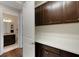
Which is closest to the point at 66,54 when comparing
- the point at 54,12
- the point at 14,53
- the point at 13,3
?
the point at 54,12

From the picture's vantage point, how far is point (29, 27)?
1.91 m

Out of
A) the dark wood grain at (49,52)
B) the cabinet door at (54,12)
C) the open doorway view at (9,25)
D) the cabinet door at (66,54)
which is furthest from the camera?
the open doorway view at (9,25)

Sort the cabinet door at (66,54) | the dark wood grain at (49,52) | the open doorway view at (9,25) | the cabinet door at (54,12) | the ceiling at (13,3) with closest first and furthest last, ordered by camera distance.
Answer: the cabinet door at (66,54) → the dark wood grain at (49,52) → the cabinet door at (54,12) → the ceiling at (13,3) → the open doorway view at (9,25)

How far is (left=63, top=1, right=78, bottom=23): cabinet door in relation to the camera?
138cm

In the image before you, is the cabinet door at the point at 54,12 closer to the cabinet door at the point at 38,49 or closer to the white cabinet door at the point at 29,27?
the white cabinet door at the point at 29,27

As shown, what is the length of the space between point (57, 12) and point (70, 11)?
31 cm

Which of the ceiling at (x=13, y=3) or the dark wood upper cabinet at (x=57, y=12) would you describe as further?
the ceiling at (x=13, y=3)

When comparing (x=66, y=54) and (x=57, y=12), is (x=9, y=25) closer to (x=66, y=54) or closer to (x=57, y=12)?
(x=57, y=12)

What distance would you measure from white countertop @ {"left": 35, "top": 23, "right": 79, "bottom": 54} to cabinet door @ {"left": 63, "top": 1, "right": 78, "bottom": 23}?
0.48 ft

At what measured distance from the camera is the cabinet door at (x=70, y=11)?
A: 1379 millimetres

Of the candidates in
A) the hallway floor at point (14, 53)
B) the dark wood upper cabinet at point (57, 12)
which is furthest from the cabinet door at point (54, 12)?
the hallway floor at point (14, 53)

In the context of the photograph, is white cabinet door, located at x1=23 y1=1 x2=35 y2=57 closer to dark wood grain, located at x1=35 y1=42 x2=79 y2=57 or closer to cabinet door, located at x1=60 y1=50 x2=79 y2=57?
dark wood grain, located at x1=35 y1=42 x2=79 y2=57

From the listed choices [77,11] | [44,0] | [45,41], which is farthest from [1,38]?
[77,11]

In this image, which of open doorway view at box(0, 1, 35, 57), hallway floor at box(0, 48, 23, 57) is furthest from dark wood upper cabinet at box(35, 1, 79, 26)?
hallway floor at box(0, 48, 23, 57)
